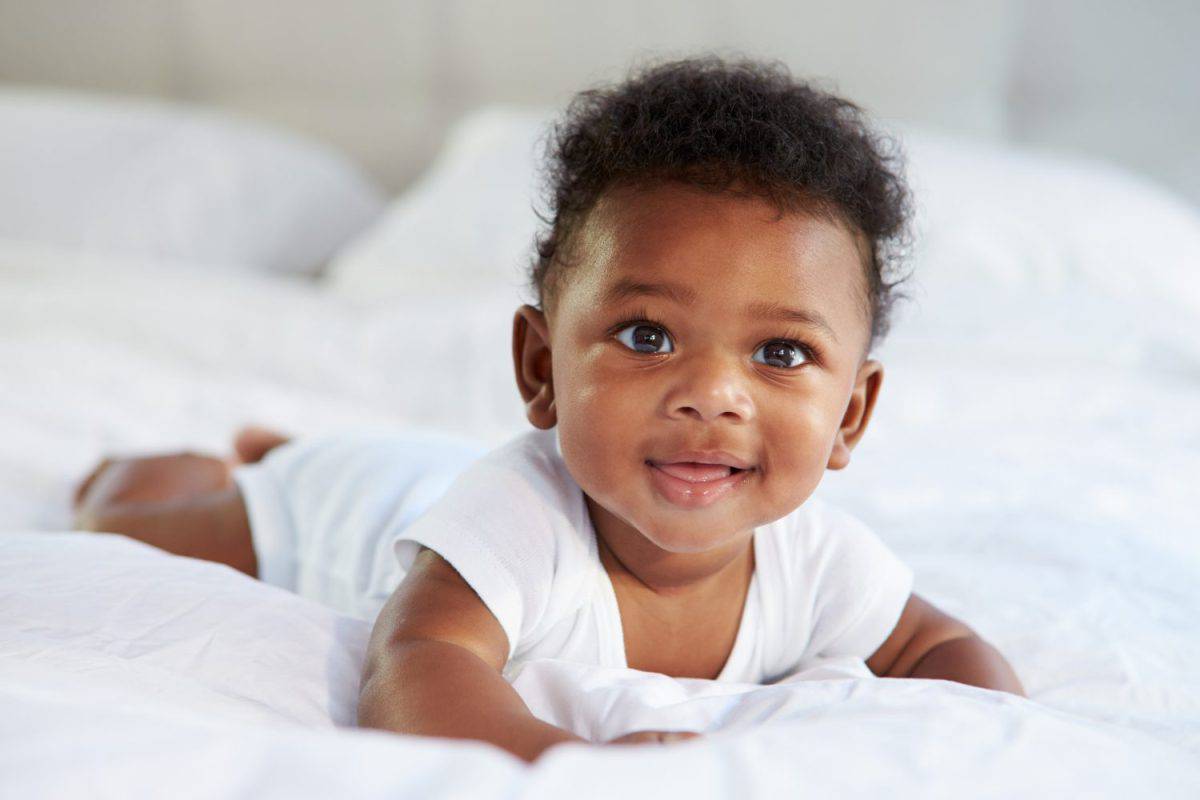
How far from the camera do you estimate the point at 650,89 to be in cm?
89

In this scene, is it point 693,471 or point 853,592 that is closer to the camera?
point 693,471

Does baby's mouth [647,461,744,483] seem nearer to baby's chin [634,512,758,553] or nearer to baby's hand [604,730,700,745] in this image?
baby's chin [634,512,758,553]

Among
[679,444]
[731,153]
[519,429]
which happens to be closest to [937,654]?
[679,444]

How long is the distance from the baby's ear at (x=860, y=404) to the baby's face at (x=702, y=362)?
0.35ft

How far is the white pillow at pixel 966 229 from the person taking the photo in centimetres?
171

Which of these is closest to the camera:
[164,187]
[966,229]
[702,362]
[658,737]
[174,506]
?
[658,737]

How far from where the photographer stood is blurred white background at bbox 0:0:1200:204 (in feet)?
7.14

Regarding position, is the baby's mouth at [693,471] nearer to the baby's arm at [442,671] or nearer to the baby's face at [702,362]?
the baby's face at [702,362]

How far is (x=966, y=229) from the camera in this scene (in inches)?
67.9

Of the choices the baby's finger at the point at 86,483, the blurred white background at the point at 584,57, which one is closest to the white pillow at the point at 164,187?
the blurred white background at the point at 584,57

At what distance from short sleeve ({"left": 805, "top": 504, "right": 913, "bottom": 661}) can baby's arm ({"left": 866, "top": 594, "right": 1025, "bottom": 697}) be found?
2 centimetres

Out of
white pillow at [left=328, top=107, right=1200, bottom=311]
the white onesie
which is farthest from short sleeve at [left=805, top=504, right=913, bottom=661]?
white pillow at [left=328, top=107, right=1200, bottom=311]

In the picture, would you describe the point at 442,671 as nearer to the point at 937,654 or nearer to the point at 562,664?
the point at 562,664

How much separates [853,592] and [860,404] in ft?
0.49
